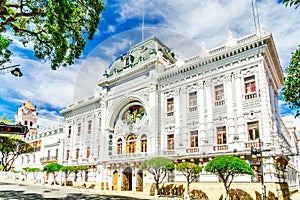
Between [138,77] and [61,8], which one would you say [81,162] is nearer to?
[138,77]

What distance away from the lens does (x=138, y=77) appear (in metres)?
29.7

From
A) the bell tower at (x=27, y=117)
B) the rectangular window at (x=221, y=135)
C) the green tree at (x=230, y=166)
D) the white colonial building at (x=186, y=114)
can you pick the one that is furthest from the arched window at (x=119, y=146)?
the bell tower at (x=27, y=117)

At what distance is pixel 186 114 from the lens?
24.4m

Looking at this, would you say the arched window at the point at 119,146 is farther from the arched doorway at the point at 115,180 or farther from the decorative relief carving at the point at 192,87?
the decorative relief carving at the point at 192,87

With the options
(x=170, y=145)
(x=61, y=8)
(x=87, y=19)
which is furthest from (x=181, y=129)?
(x=61, y=8)

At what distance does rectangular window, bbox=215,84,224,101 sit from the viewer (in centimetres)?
2262

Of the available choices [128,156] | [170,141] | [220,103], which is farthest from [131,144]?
[220,103]

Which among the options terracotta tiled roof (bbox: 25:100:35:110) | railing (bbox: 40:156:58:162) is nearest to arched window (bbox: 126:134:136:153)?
railing (bbox: 40:156:58:162)

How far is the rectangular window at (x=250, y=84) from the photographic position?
68.5 feet

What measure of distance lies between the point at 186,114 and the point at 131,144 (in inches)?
331

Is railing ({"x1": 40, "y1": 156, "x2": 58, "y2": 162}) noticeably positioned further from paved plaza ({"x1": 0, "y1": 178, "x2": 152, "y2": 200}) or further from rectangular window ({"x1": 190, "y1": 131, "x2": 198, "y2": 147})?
rectangular window ({"x1": 190, "y1": 131, "x2": 198, "y2": 147})

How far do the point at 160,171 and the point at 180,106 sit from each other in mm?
6409

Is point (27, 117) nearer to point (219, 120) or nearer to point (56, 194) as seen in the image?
point (56, 194)

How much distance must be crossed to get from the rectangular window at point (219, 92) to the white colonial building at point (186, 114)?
0.29ft
